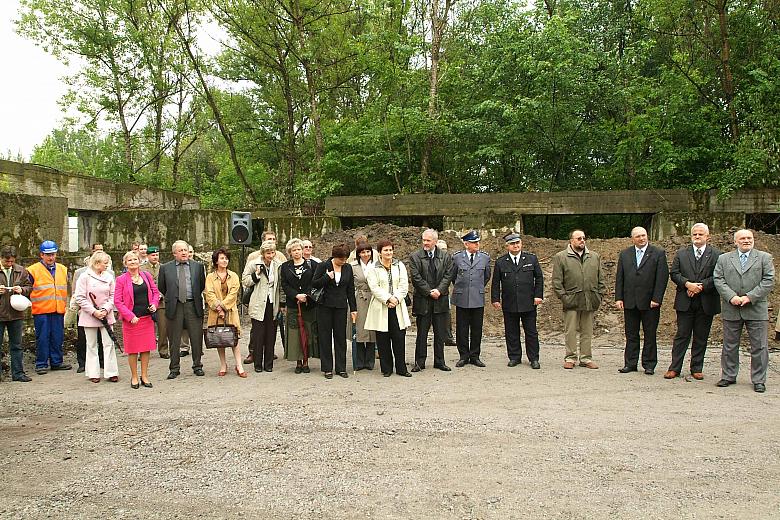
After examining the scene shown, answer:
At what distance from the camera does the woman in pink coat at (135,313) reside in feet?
A: 22.9

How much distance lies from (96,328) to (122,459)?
10.5 ft

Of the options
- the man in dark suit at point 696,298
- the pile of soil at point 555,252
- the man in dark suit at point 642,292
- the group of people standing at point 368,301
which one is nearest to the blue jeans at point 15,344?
the group of people standing at point 368,301

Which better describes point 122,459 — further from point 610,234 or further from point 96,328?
point 610,234

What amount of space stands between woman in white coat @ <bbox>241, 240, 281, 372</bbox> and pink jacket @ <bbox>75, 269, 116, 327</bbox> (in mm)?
1589

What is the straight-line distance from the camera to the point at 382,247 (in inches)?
294

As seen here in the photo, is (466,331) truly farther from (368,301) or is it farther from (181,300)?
(181,300)

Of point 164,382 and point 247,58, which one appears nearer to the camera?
point 164,382

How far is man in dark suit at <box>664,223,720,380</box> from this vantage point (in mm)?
6957

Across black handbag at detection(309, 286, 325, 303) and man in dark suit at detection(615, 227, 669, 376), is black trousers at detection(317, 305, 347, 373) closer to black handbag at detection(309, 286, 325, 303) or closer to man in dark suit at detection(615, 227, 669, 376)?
black handbag at detection(309, 286, 325, 303)

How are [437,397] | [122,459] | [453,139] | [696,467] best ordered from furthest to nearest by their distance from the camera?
[453,139], [437,397], [122,459], [696,467]

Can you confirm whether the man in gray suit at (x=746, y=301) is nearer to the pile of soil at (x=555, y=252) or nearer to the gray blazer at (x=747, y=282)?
the gray blazer at (x=747, y=282)

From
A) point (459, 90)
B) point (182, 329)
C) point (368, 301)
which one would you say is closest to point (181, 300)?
point (182, 329)

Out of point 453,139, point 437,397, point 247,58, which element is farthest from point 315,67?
point 437,397

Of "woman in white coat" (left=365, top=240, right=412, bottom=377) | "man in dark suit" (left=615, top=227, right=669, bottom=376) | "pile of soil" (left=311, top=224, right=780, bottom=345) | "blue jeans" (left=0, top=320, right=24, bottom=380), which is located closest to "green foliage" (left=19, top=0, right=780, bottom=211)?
"pile of soil" (left=311, top=224, right=780, bottom=345)
